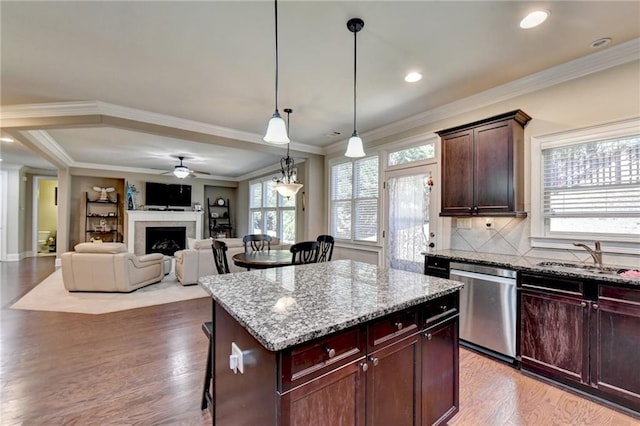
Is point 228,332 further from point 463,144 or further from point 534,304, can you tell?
point 463,144

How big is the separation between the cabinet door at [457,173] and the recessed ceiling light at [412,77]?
2.46 feet

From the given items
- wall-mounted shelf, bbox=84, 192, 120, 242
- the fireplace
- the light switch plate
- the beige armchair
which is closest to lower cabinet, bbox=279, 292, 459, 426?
the light switch plate

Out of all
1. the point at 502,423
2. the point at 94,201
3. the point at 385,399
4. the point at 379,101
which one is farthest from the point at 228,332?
the point at 94,201

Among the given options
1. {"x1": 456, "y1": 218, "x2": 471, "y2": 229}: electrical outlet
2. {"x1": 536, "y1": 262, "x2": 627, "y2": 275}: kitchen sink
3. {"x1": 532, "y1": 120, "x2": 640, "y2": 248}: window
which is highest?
{"x1": 532, "y1": 120, "x2": 640, "y2": 248}: window

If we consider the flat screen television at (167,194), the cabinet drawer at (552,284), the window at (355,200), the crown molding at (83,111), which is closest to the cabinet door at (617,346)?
the cabinet drawer at (552,284)

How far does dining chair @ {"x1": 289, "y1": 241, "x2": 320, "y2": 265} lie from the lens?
11.0 ft

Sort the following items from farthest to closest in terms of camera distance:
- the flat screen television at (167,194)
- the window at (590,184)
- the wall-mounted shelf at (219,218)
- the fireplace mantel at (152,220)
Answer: the wall-mounted shelf at (219,218) → the flat screen television at (167,194) → the fireplace mantel at (152,220) → the window at (590,184)

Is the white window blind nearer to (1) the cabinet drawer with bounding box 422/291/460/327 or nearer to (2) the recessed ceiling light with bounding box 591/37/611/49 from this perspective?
(2) the recessed ceiling light with bounding box 591/37/611/49

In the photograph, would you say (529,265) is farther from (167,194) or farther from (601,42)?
(167,194)

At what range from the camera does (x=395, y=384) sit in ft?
4.64

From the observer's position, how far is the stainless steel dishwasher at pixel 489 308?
8.50ft

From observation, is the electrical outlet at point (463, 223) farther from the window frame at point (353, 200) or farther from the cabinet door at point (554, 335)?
the window frame at point (353, 200)

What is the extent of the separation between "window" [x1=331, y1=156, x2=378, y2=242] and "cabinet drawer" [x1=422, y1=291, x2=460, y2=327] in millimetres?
2894

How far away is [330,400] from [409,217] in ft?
10.8
